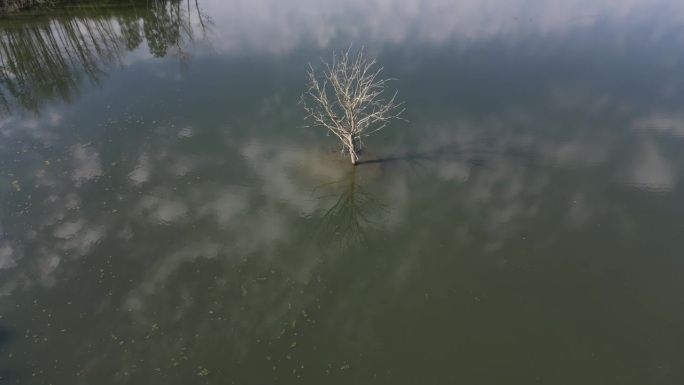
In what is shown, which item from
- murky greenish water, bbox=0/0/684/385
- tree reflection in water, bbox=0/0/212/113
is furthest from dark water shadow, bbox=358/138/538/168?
tree reflection in water, bbox=0/0/212/113

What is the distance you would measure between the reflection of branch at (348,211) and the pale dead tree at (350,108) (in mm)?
990

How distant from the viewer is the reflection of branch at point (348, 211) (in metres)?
11.5

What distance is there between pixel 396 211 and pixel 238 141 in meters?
5.96

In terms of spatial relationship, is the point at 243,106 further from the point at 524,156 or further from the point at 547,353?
the point at 547,353

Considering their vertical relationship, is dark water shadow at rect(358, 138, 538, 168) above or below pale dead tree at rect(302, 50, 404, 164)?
below

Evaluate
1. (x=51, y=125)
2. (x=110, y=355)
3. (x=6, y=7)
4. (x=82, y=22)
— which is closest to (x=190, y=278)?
(x=110, y=355)

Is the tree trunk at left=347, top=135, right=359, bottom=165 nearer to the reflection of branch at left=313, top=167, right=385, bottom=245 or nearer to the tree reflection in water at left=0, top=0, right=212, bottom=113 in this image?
the reflection of branch at left=313, top=167, right=385, bottom=245

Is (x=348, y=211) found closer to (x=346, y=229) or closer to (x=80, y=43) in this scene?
(x=346, y=229)

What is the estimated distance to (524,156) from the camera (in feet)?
44.8

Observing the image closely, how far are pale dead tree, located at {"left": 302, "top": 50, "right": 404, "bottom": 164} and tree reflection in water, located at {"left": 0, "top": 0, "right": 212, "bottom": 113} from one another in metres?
7.88

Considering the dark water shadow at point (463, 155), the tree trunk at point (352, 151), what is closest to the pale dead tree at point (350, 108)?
the tree trunk at point (352, 151)

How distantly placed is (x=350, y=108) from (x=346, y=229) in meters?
3.34

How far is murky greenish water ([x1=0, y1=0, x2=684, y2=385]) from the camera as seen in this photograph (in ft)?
28.9

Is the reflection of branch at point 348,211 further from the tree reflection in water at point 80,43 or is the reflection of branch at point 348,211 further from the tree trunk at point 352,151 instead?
the tree reflection in water at point 80,43
